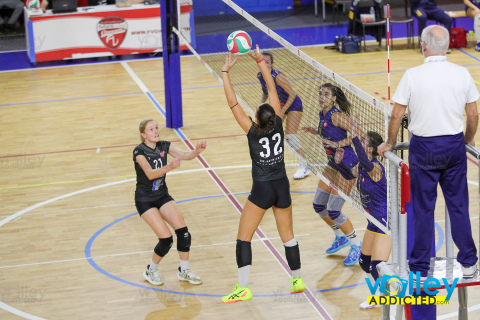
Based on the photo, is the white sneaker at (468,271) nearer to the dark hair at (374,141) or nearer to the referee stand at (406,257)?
the referee stand at (406,257)

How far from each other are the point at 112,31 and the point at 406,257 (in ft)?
53.3

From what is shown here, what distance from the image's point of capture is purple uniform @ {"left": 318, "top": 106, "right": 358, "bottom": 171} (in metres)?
8.62

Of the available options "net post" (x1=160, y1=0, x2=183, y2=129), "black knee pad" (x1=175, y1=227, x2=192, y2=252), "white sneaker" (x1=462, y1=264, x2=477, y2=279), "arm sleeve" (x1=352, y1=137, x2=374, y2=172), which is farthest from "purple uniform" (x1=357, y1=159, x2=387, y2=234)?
"net post" (x1=160, y1=0, x2=183, y2=129)

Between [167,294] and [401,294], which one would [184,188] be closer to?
[167,294]

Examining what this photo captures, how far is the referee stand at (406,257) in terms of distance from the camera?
6.01 m

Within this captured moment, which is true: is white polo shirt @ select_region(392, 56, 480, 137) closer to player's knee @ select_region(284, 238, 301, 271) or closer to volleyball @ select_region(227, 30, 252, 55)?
player's knee @ select_region(284, 238, 301, 271)

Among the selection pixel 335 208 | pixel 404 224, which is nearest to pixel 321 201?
pixel 335 208

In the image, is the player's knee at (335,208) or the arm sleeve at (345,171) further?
the player's knee at (335,208)

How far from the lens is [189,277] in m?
8.66

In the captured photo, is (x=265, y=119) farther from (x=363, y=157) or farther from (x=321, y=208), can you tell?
(x=321, y=208)

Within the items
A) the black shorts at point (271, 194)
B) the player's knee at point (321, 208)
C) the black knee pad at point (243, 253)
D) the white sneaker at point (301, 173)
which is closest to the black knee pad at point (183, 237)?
the black knee pad at point (243, 253)

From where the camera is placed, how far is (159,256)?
8.55m

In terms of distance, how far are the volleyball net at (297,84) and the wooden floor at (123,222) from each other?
778 mm

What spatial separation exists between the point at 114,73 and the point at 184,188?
8952 mm
